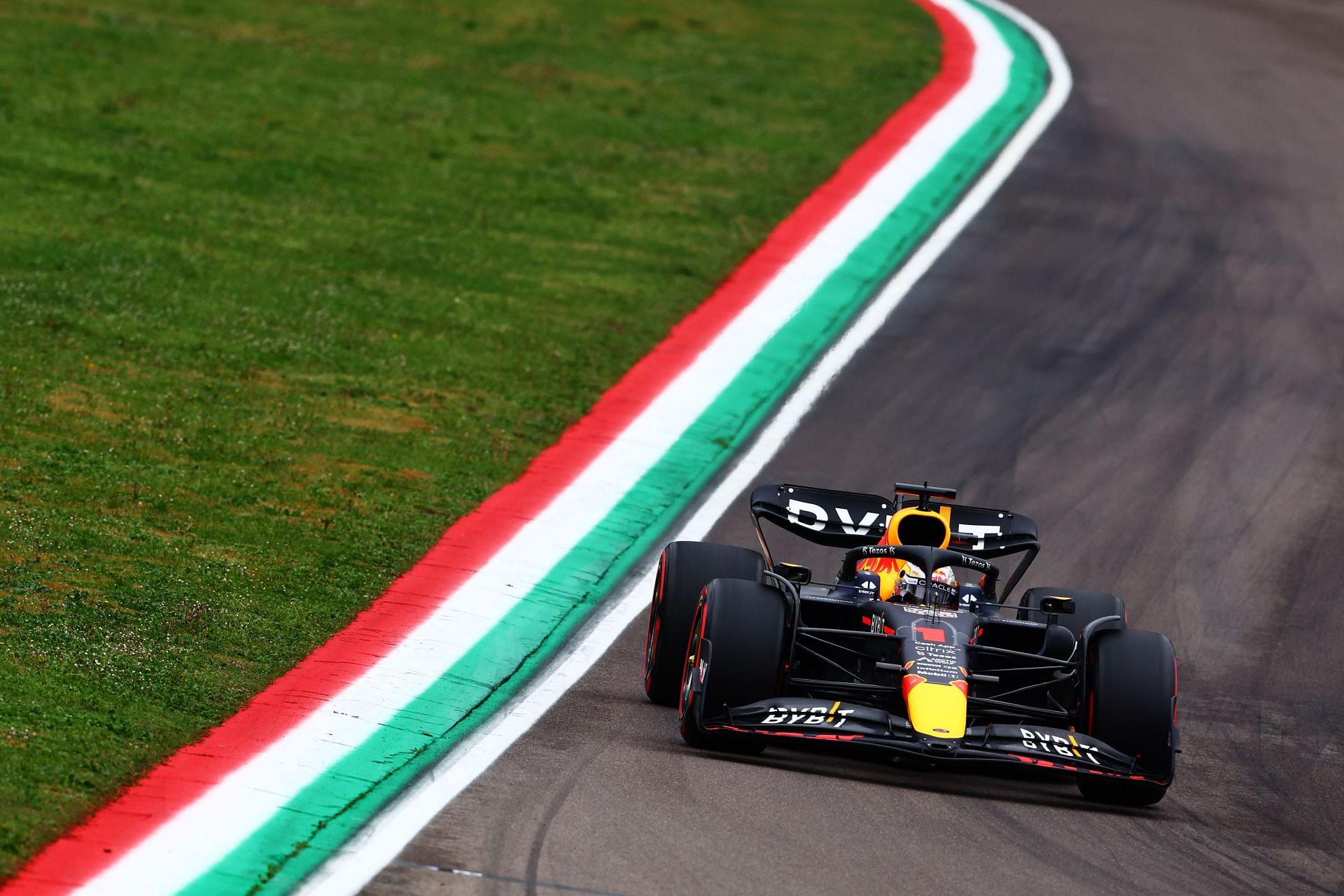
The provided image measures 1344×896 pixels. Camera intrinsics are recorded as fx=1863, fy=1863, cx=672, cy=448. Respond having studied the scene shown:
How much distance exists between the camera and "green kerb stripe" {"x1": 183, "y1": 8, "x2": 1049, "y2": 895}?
284 inches

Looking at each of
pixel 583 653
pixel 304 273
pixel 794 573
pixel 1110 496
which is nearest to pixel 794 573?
pixel 794 573

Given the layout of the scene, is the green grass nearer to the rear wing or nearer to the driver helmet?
the rear wing

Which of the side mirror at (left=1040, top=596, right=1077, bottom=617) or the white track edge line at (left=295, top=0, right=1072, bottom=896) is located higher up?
the side mirror at (left=1040, top=596, right=1077, bottom=617)

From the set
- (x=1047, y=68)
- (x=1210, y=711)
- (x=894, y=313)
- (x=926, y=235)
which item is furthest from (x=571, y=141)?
(x=1210, y=711)

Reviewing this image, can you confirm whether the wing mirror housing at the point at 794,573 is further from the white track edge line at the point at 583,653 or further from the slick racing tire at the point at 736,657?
the white track edge line at the point at 583,653

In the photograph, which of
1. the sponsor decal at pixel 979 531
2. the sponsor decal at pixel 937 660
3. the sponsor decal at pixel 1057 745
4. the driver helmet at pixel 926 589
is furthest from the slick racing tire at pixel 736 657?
the sponsor decal at pixel 979 531

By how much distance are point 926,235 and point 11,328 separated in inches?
364

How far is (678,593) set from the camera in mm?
9188

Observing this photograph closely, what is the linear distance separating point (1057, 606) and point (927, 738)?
1280 millimetres

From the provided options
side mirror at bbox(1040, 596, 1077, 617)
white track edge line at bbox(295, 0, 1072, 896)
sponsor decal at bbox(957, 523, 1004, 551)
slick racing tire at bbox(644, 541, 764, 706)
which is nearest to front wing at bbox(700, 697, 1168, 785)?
side mirror at bbox(1040, 596, 1077, 617)

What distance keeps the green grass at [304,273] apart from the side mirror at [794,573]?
7.76 feet

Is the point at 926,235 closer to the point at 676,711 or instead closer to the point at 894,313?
the point at 894,313

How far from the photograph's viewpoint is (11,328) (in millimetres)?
14422

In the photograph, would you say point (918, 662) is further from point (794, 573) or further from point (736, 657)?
point (794, 573)
